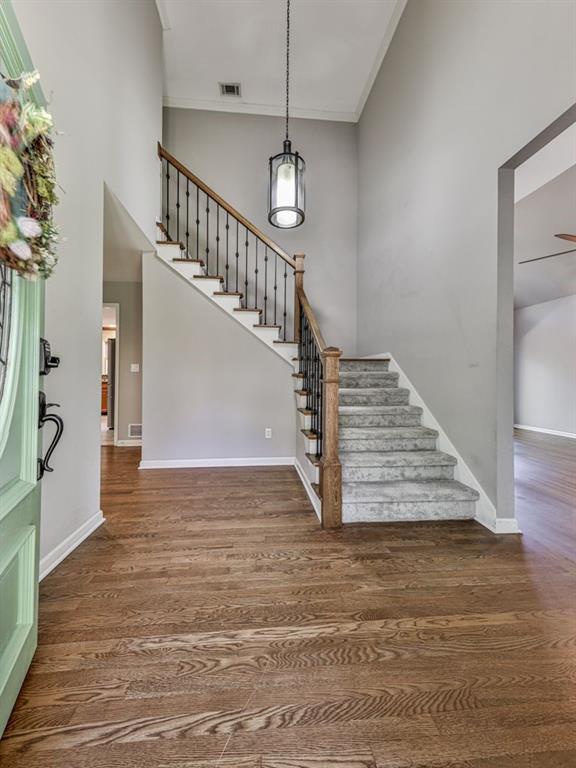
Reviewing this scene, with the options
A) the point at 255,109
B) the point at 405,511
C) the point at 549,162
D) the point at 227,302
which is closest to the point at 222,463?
the point at 227,302

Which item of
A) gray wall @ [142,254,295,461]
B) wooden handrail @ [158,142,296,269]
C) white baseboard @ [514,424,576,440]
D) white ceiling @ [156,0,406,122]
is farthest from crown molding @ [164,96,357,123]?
white baseboard @ [514,424,576,440]

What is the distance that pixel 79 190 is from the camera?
2.12 metres

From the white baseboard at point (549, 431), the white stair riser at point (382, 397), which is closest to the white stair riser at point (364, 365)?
the white stair riser at point (382, 397)

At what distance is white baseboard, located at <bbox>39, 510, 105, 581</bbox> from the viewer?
1790 millimetres

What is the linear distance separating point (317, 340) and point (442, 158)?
2015 mm

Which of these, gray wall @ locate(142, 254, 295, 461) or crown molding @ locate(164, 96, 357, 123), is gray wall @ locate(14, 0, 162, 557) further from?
crown molding @ locate(164, 96, 357, 123)

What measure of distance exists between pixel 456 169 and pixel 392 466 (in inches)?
99.4

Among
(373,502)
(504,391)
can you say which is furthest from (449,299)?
(373,502)

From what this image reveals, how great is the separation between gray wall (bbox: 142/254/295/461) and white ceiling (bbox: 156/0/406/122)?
9.27 ft

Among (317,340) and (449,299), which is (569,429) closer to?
(449,299)

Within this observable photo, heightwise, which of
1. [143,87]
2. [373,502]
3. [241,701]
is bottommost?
[241,701]

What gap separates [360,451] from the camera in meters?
2.90

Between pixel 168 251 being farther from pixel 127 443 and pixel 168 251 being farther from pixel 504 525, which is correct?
pixel 504 525

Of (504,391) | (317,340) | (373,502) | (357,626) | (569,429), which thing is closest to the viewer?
(357,626)
